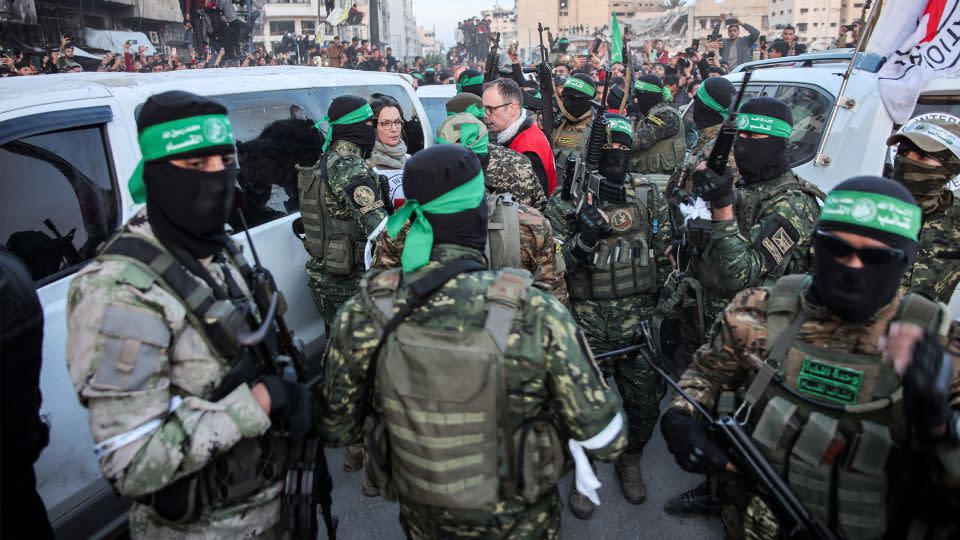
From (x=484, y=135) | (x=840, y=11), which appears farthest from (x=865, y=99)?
(x=840, y=11)

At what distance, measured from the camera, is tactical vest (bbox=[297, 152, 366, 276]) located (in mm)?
3520

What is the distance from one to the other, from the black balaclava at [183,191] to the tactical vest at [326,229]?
1688 mm

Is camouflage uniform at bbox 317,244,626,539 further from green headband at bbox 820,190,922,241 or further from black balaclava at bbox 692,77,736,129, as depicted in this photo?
black balaclava at bbox 692,77,736,129

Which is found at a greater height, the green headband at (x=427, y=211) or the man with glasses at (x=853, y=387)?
the green headband at (x=427, y=211)

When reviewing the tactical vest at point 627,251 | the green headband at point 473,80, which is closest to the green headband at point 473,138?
the tactical vest at point 627,251

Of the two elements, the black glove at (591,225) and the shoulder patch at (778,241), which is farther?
the black glove at (591,225)

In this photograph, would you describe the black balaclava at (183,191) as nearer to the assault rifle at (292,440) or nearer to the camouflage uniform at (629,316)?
the assault rifle at (292,440)

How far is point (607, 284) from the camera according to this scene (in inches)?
135

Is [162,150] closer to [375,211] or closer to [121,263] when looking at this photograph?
[121,263]

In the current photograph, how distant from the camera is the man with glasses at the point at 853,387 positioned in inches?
61.4

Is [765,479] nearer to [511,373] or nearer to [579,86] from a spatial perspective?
[511,373]

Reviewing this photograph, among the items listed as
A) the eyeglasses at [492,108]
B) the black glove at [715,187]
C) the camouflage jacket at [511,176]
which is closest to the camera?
the black glove at [715,187]

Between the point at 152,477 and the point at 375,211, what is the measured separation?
6.80 feet

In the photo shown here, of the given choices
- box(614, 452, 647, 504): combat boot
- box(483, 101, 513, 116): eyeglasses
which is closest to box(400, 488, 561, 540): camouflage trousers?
box(614, 452, 647, 504): combat boot
